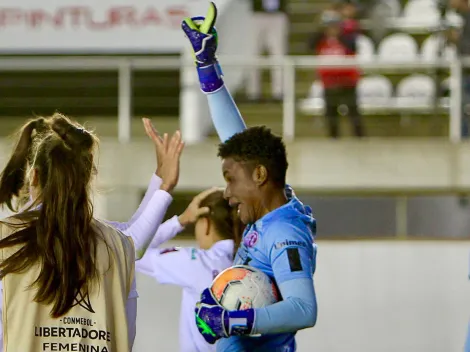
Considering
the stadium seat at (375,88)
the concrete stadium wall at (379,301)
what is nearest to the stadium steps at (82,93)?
the stadium seat at (375,88)

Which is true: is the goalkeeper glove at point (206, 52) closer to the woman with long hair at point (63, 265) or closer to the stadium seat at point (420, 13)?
the woman with long hair at point (63, 265)

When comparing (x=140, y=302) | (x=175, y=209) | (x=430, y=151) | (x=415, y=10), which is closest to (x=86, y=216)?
(x=140, y=302)

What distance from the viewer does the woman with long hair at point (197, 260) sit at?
17.8 feet

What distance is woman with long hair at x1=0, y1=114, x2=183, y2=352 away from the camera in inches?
139

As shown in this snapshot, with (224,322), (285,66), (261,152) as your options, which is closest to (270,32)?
Result: (285,66)

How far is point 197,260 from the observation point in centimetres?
547

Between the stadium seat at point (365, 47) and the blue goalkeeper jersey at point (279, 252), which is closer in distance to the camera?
the blue goalkeeper jersey at point (279, 252)

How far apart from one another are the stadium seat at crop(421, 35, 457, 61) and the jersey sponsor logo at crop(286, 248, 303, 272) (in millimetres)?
8346

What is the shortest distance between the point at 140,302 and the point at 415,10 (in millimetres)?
7125

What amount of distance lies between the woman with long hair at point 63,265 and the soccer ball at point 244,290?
32 cm

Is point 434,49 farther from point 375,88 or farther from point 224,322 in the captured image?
point 224,322

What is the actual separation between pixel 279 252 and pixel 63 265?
73cm

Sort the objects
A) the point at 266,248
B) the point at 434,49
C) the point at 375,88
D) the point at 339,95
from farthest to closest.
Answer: the point at 434,49, the point at 375,88, the point at 339,95, the point at 266,248

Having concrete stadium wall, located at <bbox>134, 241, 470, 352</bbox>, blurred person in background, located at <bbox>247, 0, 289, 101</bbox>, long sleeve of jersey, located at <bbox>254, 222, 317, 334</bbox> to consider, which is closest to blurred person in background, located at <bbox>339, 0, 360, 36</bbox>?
blurred person in background, located at <bbox>247, 0, 289, 101</bbox>
